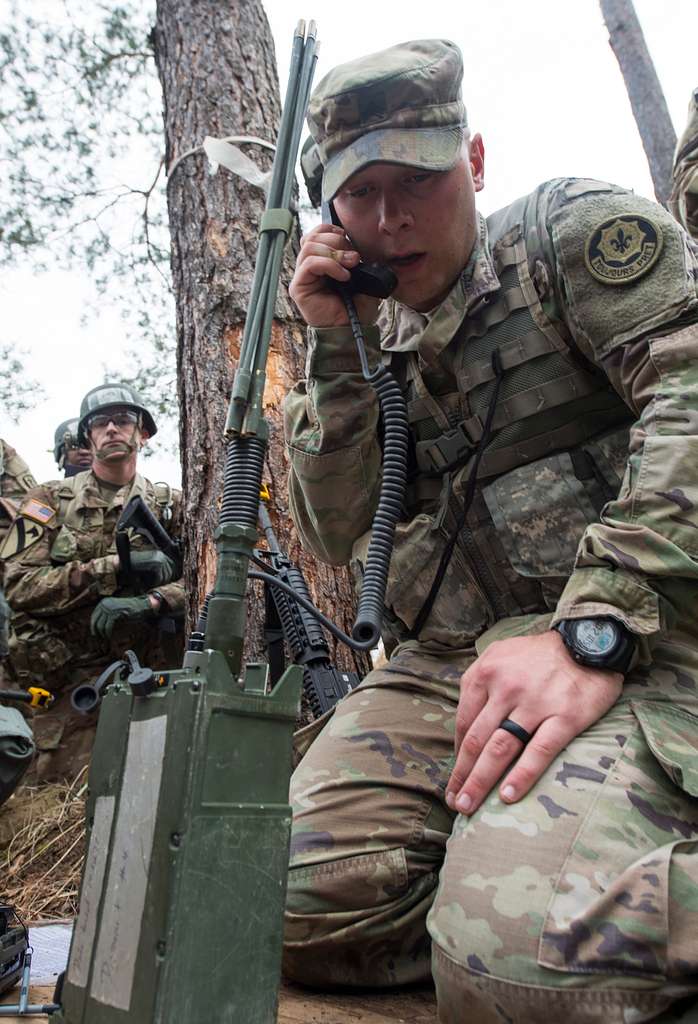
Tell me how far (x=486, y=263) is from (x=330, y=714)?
125 centimetres

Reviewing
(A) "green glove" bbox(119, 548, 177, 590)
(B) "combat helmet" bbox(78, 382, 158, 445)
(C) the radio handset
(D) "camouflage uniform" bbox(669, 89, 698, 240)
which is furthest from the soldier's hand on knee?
(B) "combat helmet" bbox(78, 382, 158, 445)

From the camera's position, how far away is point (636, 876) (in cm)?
136

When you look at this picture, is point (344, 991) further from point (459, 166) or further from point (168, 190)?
point (168, 190)

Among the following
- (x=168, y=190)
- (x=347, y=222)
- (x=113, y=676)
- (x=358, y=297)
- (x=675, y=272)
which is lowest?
(x=113, y=676)

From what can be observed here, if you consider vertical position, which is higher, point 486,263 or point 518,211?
point 518,211

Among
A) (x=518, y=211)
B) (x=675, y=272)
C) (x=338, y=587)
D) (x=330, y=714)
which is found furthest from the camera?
(x=338, y=587)

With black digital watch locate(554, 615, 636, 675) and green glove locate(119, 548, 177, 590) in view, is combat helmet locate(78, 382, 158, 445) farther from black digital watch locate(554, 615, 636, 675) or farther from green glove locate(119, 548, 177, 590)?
black digital watch locate(554, 615, 636, 675)

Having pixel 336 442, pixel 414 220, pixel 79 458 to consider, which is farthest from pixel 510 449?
pixel 79 458

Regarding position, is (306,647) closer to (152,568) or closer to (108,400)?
(152,568)

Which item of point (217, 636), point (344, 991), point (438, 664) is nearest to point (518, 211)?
point (438, 664)

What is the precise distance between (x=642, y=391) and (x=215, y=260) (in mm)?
2528

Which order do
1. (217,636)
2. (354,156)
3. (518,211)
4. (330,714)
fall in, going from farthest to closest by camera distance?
(330,714)
(518,211)
(354,156)
(217,636)

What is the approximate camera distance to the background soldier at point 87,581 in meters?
6.07

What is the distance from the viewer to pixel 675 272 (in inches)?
72.0
